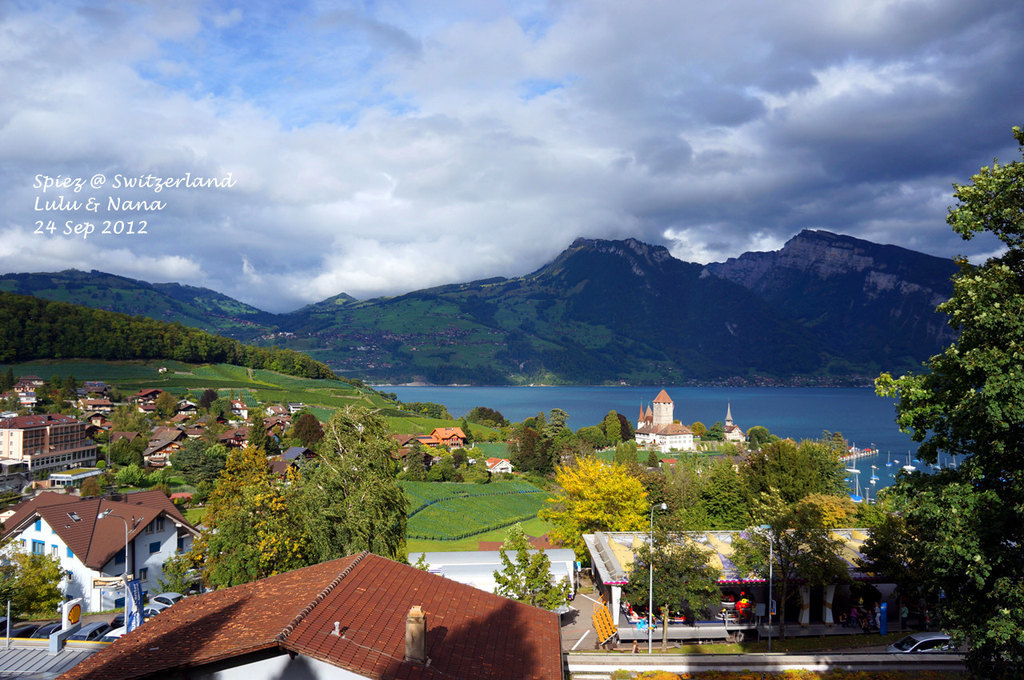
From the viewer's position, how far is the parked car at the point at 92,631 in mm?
20938

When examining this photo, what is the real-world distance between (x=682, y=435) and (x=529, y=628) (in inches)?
5254

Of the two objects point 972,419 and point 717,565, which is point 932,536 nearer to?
point 972,419

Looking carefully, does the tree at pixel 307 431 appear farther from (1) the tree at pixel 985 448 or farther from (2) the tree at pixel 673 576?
(1) the tree at pixel 985 448

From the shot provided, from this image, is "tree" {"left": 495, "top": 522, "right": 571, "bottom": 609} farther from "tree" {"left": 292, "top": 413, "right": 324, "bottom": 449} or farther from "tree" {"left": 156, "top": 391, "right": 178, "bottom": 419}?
"tree" {"left": 156, "top": 391, "right": 178, "bottom": 419}

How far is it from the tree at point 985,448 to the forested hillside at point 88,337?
169107 millimetres

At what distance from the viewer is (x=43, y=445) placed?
80500 mm

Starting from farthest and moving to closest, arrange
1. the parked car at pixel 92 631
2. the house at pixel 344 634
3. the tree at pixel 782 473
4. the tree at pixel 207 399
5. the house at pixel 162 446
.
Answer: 1. the tree at pixel 207 399
2. the house at pixel 162 446
3. the tree at pixel 782 473
4. the parked car at pixel 92 631
5. the house at pixel 344 634

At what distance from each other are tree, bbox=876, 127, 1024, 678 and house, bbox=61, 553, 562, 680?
825 centimetres

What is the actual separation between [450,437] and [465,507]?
44.7 meters

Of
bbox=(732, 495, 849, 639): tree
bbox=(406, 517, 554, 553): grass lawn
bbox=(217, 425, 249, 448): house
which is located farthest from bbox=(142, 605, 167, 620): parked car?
bbox=(217, 425, 249, 448): house

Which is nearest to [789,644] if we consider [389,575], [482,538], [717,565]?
[717,565]

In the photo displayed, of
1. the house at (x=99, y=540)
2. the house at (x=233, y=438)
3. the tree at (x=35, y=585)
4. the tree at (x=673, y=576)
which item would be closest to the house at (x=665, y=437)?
the house at (x=233, y=438)

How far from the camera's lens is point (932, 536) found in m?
12.8

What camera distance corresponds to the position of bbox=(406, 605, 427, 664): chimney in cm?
1112
